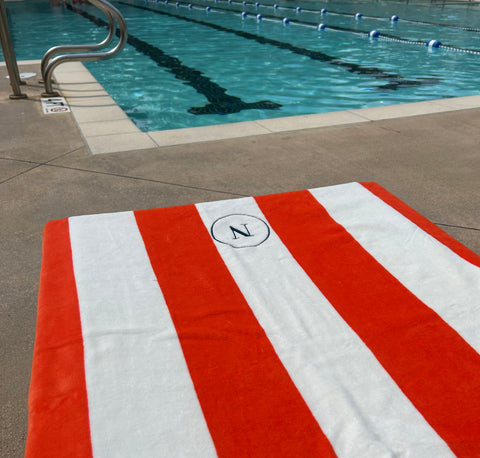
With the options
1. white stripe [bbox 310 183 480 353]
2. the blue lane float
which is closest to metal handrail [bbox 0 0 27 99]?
white stripe [bbox 310 183 480 353]

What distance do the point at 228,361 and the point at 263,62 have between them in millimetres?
9308

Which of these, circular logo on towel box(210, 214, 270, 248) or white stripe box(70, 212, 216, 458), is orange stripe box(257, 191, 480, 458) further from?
white stripe box(70, 212, 216, 458)

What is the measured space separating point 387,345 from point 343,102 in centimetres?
623

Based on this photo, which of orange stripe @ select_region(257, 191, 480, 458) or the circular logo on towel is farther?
the circular logo on towel

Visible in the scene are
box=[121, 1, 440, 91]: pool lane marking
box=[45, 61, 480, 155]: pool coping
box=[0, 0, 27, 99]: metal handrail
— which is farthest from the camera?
box=[121, 1, 440, 91]: pool lane marking

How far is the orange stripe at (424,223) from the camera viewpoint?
7.61 feet

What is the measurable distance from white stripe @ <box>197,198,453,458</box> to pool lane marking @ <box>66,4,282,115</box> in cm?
501

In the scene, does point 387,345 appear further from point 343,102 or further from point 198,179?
point 343,102

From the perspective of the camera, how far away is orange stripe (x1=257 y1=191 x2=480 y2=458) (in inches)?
58.3

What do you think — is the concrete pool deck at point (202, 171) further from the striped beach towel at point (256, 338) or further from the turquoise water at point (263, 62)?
the turquoise water at point (263, 62)

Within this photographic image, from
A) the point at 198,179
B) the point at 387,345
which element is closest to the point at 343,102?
the point at 198,179

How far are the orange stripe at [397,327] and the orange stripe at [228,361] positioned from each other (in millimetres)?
387

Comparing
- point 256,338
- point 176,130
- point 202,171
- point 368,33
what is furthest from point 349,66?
point 256,338

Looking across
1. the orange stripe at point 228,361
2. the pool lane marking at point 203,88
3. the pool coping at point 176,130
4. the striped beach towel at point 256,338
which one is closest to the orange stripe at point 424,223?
the striped beach towel at point 256,338
